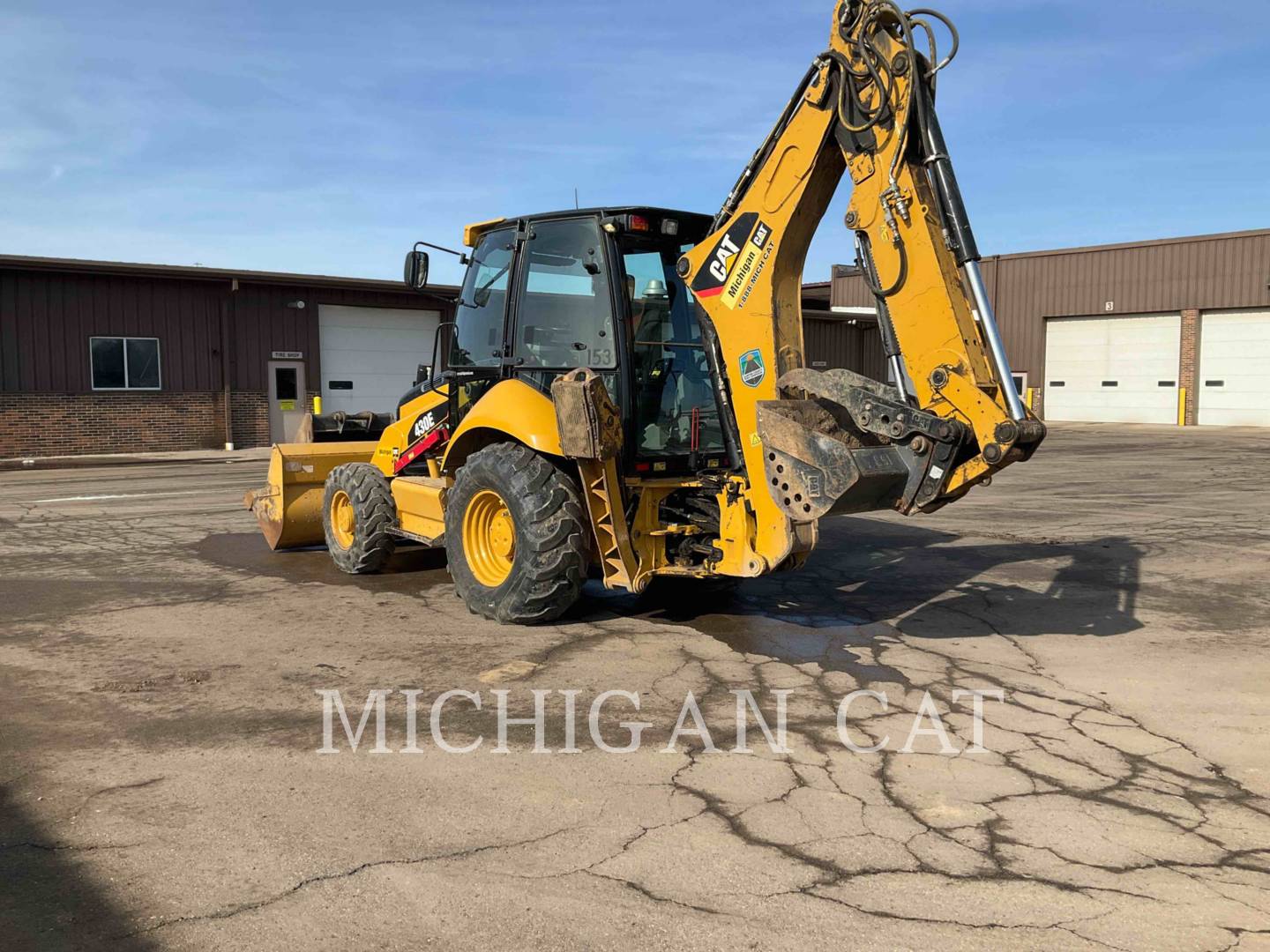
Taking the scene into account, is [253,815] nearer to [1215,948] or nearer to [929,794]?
[929,794]

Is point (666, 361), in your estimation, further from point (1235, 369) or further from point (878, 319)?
point (1235, 369)

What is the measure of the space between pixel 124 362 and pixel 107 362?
0.38 metres

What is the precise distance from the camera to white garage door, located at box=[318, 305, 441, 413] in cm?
2833

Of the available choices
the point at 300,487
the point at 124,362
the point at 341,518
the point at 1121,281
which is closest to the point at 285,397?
the point at 124,362

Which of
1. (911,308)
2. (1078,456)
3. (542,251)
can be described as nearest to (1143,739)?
(911,308)

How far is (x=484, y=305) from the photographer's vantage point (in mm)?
7598

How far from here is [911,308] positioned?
18.0ft

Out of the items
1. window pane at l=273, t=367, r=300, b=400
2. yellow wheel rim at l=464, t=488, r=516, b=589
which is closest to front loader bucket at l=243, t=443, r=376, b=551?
yellow wheel rim at l=464, t=488, r=516, b=589

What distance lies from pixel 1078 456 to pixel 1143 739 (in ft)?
61.8

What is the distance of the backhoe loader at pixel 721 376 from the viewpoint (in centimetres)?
540

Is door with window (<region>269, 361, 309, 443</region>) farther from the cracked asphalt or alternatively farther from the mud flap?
the mud flap

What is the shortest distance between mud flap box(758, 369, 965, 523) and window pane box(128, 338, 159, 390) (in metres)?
23.2

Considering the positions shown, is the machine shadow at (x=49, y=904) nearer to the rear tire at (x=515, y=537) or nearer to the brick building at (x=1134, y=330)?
the rear tire at (x=515, y=537)
